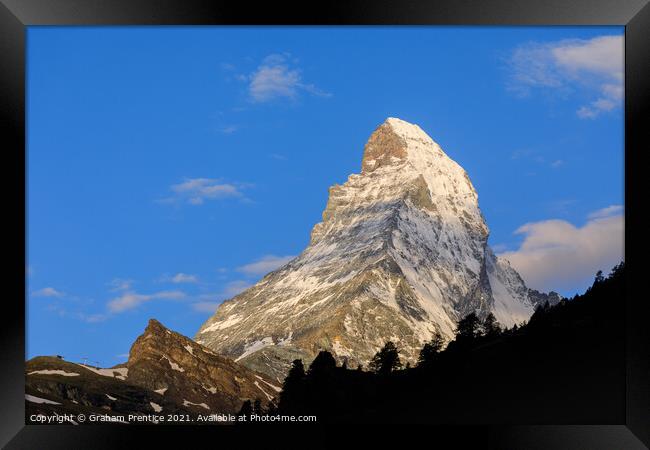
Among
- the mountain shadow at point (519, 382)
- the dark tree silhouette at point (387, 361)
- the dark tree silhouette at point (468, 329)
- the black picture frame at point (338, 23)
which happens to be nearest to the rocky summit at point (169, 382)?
the dark tree silhouette at point (387, 361)

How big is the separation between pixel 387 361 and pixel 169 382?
7789 centimetres

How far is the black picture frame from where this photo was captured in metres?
15.1

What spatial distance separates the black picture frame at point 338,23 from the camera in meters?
15.1

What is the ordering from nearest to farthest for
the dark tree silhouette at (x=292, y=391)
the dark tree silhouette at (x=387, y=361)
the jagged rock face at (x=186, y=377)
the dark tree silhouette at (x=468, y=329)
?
→ the dark tree silhouette at (x=292, y=391), the dark tree silhouette at (x=387, y=361), the dark tree silhouette at (x=468, y=329), the jagged rock face at (x=186, y=377)

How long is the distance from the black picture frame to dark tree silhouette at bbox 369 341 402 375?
47.6m

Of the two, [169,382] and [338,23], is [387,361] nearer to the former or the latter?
[338,23]

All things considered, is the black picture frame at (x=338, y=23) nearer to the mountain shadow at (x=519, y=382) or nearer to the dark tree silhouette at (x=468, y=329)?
the mountain shadow at (x=519, y=382)

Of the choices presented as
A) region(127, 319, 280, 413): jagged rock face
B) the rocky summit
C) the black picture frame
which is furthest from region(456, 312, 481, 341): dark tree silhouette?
the black picture frame

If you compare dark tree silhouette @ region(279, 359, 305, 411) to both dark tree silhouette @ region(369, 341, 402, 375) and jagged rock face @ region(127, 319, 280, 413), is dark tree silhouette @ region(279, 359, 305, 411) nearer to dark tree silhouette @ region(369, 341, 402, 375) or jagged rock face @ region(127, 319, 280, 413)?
dark tree silhouette @ region(369, 341, 402, 375)

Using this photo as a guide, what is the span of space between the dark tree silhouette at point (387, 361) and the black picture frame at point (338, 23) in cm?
4759
